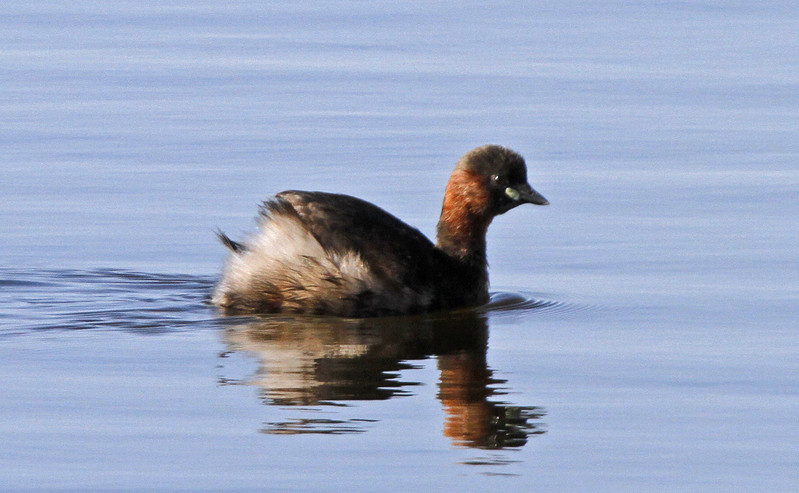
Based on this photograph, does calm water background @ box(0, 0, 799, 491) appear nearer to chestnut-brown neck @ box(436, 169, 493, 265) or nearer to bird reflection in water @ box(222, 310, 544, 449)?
bird reflection in water @ box(222, 310, 544, 449)

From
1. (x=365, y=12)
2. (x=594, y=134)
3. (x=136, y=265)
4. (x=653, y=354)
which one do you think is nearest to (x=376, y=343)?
(x=653, y=354)

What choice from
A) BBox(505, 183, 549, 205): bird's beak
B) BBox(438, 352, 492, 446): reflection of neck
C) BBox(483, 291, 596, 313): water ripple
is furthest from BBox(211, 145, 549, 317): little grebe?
BBox(438, 352, 492, 446): reflection of neck

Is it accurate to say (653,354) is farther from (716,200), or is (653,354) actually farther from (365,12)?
(365,12)

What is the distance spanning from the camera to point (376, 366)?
7.57 meters

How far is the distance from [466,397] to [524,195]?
2.81m

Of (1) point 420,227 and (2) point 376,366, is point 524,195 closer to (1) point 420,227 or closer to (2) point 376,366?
(1) point 420,227

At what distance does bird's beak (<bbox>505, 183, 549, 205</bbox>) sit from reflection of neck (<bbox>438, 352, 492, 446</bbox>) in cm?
181

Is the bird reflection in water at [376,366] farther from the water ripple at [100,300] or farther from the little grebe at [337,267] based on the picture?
the water ripple at [100,300]

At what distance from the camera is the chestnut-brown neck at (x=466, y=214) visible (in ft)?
31.2

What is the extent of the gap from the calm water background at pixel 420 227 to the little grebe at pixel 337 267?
222mm

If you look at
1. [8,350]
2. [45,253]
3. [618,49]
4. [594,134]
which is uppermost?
[618,49]

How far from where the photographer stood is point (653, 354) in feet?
25.7

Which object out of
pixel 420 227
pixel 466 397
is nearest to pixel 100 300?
pixel 420 227

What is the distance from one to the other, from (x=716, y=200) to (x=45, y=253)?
4571mm
